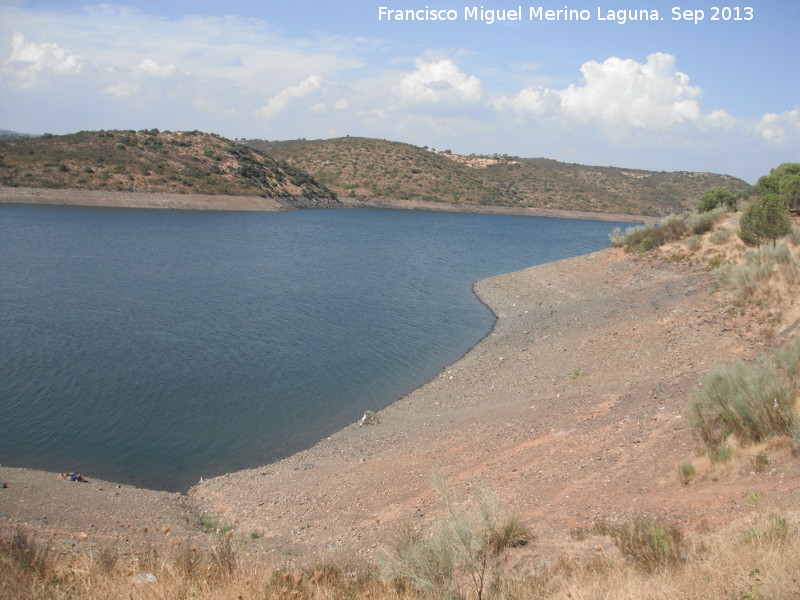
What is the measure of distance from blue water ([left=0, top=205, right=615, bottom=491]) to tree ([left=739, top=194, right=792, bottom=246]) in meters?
10.2

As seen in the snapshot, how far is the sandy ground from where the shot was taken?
25.2 feet

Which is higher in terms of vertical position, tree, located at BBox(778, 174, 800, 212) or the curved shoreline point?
the curved shoreline point

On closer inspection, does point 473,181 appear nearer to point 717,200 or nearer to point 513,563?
point 717,200

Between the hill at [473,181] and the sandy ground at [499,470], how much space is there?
74.5 metres

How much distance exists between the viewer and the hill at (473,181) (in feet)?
308

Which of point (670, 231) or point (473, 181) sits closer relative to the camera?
point (670, 231)

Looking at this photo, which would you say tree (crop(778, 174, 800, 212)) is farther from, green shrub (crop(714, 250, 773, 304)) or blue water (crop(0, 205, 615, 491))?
blue water (crop(0, 205, 615, 491))

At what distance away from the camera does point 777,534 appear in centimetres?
511

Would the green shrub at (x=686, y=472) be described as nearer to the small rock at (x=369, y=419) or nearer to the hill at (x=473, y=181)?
the small rock at (x=369, y=419)

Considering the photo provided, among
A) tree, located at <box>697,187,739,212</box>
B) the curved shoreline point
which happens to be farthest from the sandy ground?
the curved shoreline point

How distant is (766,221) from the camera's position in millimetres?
21156

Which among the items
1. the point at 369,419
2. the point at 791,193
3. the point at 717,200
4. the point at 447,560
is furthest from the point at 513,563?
Answer: the point at 717,200

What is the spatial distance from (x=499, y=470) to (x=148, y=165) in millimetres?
65121

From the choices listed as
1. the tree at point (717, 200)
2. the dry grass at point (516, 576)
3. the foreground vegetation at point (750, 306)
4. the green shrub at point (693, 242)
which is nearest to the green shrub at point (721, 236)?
the foreground vegetation at point (750, 306)
